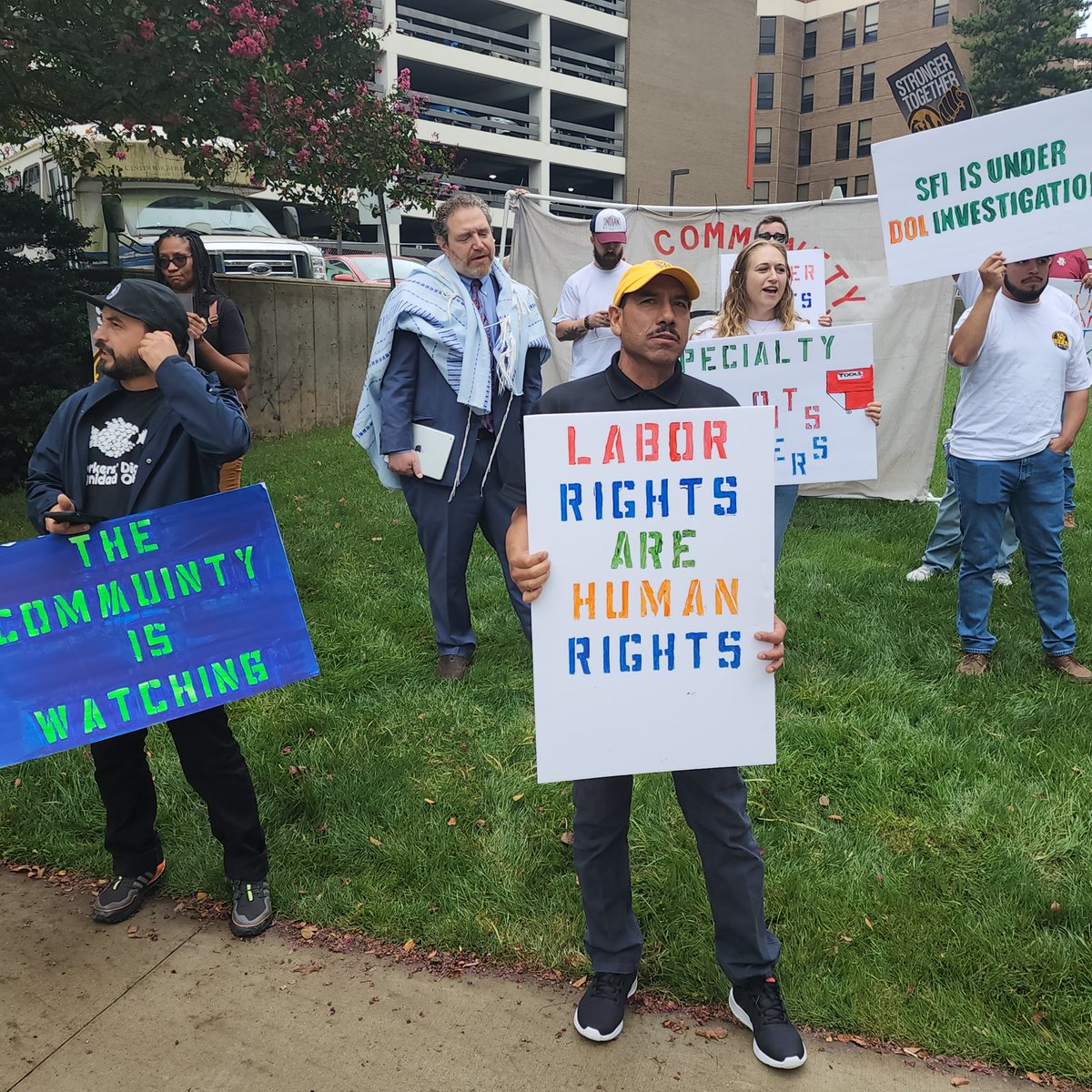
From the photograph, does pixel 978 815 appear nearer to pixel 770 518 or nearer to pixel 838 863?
pixel 838 863

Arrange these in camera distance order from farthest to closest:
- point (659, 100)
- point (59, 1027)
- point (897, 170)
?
point (659, 100)
point (897, 170)
point (59, 1027)

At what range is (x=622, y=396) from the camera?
235 cm

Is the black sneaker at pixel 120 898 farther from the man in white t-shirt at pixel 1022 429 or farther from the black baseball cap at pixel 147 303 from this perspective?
the man in white t-shirt at pixel 1022 429

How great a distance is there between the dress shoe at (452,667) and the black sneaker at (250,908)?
5.57 ft

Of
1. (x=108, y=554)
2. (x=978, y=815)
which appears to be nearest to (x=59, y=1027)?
(x=108, y=554)

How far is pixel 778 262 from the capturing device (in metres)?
4.40

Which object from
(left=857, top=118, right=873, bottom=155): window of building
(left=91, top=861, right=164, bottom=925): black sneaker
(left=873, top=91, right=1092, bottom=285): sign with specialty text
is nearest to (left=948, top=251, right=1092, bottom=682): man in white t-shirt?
(left=873, top=91, right=1092, bottom=285): sign with specialty text

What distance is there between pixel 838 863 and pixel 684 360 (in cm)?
244

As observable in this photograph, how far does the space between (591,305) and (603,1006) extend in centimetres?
467

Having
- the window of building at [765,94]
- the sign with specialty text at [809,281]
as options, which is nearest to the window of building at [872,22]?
the window of building at [765,94]

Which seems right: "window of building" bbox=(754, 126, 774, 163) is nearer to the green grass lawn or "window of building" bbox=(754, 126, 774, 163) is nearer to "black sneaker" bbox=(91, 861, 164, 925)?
the green grass lawn

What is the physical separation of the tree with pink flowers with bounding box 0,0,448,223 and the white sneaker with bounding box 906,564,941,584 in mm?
5003

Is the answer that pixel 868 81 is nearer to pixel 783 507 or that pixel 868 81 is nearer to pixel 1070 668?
pixel 1070 668

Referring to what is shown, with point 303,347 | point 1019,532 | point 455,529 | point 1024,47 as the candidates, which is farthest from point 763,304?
point 1024,47
